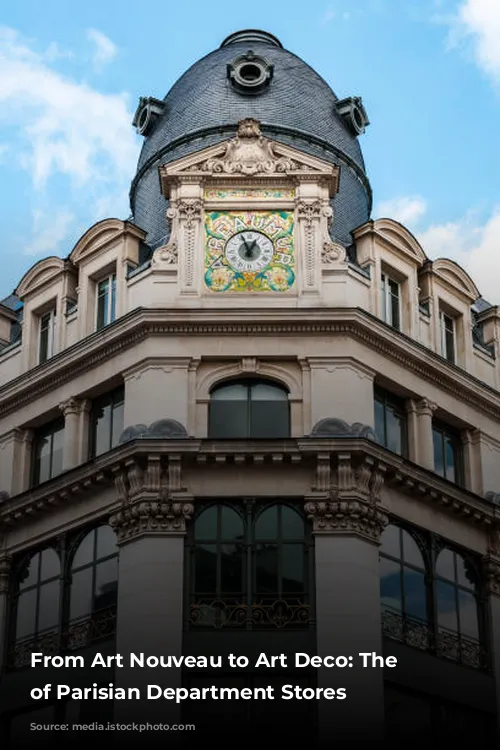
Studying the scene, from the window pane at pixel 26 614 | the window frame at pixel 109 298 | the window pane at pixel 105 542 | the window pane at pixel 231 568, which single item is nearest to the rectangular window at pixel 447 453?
the window pane at pixel 231 568

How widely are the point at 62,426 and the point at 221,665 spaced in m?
9.13

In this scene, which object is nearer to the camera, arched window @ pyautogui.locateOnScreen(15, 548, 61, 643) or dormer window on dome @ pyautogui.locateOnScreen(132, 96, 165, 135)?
arched window @ pyautogui.locateOnScreen(15, 548, 61, 643)

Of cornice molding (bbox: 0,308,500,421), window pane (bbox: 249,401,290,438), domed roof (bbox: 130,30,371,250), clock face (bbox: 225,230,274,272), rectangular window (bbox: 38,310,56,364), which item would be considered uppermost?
domed roof (bbox: 130,30,371,250)

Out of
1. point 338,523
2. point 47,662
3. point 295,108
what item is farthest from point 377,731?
point 295,108

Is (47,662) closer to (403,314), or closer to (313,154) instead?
(403,314)

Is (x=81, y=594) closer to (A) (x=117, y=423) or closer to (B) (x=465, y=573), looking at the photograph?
(A) (x=117, y=423)

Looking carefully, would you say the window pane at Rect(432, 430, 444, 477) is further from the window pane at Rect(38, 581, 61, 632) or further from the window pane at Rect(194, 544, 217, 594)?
the window pane at Rect(38, 581, 61, 632)

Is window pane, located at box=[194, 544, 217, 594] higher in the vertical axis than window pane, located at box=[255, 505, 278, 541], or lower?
lower

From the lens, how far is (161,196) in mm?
47781

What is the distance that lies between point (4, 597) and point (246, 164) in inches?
526

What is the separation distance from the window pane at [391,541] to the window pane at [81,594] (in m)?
7.47

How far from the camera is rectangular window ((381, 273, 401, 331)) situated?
4428 cm

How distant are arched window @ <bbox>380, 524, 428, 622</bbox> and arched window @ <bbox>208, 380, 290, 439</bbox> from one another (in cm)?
385

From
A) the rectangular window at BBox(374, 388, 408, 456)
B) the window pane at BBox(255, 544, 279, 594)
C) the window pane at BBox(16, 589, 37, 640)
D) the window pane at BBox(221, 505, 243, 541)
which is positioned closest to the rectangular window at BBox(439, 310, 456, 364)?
the rectangular window at BBox(374, 388, 408, 456)
